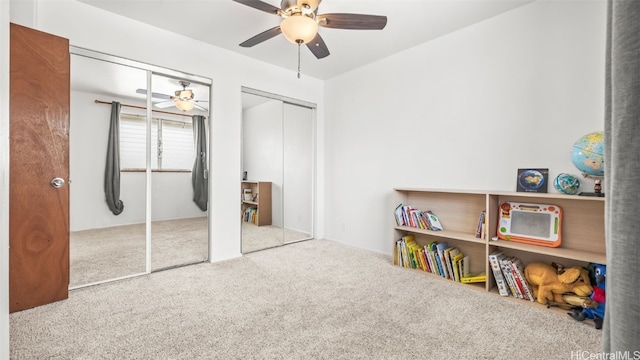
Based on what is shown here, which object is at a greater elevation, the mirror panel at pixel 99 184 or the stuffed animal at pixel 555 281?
the mirror panel at pixel 99 184

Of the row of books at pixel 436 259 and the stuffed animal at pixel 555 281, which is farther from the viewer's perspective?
the row of books at pixel 436 259

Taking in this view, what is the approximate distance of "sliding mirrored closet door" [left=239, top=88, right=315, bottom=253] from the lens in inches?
145

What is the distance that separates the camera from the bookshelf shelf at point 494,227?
2160 millimetres

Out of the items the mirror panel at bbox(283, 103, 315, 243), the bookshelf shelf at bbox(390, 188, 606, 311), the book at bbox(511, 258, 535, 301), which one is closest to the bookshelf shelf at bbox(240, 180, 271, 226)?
the mirror panel at bbox(283, 103, 315, 243)

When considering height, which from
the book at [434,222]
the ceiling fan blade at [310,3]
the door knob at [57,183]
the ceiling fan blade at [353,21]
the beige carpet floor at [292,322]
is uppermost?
the ceiling fan blade at [310,3]

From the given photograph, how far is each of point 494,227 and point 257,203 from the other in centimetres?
280

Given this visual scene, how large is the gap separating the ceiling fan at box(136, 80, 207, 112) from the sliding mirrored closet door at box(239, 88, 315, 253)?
651 millimetres

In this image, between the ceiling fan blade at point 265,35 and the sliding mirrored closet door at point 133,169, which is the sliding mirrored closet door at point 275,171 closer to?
the sliding mirrored closet door at point 133,169

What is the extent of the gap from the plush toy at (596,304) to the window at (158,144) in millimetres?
3652

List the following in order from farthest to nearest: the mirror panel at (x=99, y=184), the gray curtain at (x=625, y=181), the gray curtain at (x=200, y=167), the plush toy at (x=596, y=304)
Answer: the gray curtain at (x=200, y=167) < the mirror panel at (x=99, y=184) < the plush toy at (x=596, y=304) < the gray curtain at (x=625, y=181)

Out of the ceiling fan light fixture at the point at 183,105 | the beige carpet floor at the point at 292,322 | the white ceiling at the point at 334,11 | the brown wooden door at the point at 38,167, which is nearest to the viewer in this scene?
the beige carpet floor at the point at 292,322

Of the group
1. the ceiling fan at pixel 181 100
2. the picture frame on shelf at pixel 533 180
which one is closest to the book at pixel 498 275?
the picture frame on shelf at pixel 533 180

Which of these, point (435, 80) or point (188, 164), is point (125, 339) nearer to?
point (188, 164)

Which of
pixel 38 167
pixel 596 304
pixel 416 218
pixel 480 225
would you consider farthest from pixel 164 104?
pixel 596 304
